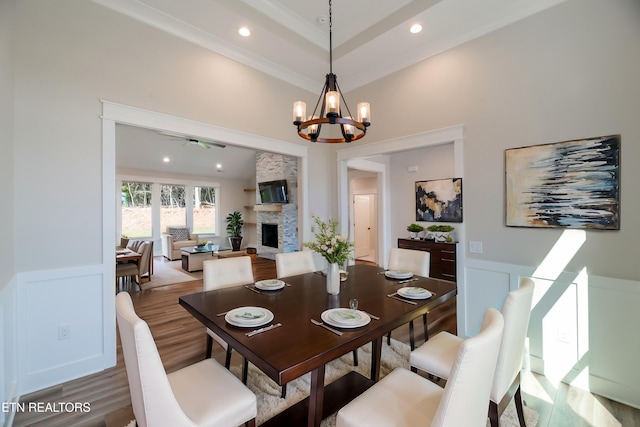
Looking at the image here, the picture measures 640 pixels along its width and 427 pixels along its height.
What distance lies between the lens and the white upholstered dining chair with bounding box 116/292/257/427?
1.06 metres

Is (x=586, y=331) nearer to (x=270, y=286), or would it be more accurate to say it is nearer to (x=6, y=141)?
(x=270, y=286)

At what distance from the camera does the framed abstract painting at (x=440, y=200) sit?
3049 mm

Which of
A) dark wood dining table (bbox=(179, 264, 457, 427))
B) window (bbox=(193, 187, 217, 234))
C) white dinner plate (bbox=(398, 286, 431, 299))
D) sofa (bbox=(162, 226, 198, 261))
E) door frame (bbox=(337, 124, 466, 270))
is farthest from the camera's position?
window (bbox=(193, 187, 217, 234))

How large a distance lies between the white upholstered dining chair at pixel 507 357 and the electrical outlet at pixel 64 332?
2.80 meters

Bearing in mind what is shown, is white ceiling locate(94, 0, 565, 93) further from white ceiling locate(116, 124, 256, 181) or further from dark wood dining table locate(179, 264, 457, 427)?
white ceiling locate(116, 124, 256, 181)

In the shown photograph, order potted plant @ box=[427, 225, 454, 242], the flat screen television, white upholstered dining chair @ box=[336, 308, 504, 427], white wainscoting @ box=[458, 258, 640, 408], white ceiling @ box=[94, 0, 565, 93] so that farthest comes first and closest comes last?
1. the flat screen television
2. potted plant @ box=[427, 225, 454, 242]
3. white ceiling @ box=[94, 0, 565, 93]
4. white wainscoting @ box=[458, 258, 640, 408]
5. white upholstered dining chair @ box=[336, 308, 504, 427]

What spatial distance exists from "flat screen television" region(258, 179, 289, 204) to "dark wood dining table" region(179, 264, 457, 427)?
523 centimetres

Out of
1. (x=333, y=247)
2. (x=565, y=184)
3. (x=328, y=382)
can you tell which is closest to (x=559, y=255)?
(x=565, y=184)

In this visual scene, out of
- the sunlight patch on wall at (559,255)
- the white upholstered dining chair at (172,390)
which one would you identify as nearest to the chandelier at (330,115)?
the white upholstered dining chair at (172,390)

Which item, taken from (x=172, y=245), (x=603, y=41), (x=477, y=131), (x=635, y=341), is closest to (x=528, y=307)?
(x=635, y=341)

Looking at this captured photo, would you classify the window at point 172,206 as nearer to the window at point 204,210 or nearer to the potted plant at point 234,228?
the window at point 204,210

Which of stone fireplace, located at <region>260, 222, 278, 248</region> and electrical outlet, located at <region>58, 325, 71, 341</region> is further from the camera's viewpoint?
stone fireplace, located at <region>260, 222, 278, 248</region>

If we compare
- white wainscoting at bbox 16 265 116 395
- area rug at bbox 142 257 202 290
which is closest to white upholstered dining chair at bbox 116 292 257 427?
white wainscoting at bbox 16 265 116 395

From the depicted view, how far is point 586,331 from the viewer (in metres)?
2.22
